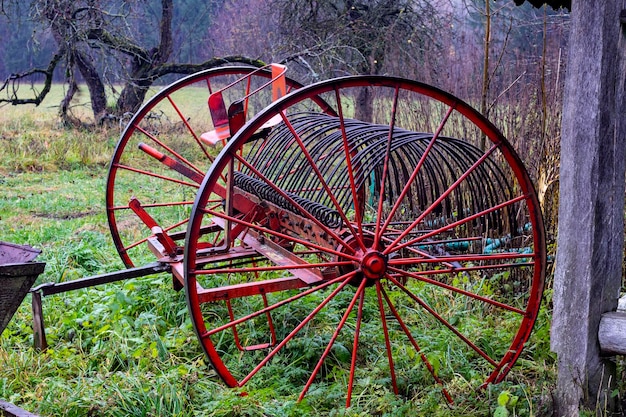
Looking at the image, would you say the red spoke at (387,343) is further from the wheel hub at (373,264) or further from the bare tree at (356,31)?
the bare tree at (356,31)

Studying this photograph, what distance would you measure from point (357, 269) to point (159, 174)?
6.83 metres

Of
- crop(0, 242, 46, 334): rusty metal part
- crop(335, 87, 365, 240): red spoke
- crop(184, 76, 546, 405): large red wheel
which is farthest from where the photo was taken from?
crop(184, 76, 546, 405): large red wheel

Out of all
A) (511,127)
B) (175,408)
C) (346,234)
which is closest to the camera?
(175,408)

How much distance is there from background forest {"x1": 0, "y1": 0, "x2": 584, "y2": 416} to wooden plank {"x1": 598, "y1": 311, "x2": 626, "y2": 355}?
383 millimetres

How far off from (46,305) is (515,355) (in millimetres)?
2997

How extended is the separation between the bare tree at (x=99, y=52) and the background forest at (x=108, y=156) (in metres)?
0.04

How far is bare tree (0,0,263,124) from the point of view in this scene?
39.2ft

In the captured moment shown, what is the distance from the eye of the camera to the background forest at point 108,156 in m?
3.32

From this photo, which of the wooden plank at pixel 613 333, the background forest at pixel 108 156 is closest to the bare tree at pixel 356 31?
the background forest at pixel 108 156

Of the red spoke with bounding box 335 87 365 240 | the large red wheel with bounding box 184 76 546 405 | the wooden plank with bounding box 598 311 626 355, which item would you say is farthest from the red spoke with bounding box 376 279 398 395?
the wooden plank with bounding box 598 311 626 355

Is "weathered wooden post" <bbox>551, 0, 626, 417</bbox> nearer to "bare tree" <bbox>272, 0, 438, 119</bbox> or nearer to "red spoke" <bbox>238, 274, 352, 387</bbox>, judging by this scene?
"red spoke" <bbox>238, 274, 352, 387</bbox>

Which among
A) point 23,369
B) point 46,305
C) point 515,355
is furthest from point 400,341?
point 46,305

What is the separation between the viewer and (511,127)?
5.45 meters

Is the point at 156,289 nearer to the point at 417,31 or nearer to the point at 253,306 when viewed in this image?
the point at 253,306
